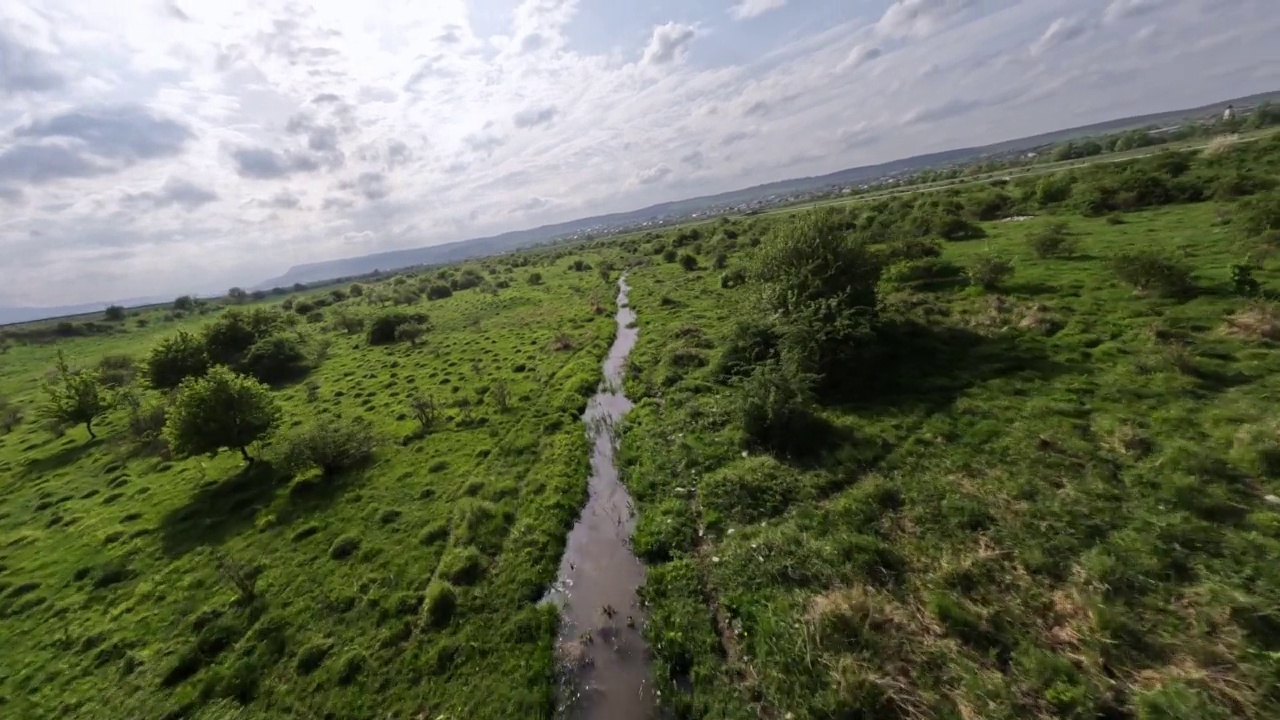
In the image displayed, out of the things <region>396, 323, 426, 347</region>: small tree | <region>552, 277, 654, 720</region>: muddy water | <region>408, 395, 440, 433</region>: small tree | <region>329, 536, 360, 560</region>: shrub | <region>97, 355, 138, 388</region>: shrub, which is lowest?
<region>552, 277, 654, 720</region>: muddy water

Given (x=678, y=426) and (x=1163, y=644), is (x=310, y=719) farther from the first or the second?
(x=1163, y=644)

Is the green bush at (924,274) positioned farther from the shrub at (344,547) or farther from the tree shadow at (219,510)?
the tree shadow at (219,510)

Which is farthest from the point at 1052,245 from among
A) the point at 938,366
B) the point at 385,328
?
the point at 385,328

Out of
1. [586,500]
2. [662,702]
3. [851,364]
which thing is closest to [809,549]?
[662,702]

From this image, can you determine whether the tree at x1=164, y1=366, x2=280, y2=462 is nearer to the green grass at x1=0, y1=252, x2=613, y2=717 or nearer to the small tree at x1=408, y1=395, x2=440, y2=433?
the green grass at x1=0, y1=252, x2=613, y2=717

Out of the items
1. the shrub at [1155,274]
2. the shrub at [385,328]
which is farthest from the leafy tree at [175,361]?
the shrub at [1155,274]

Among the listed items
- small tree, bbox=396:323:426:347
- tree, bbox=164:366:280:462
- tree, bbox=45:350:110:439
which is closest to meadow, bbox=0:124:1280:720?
tree, bbox=164:366:280:462
